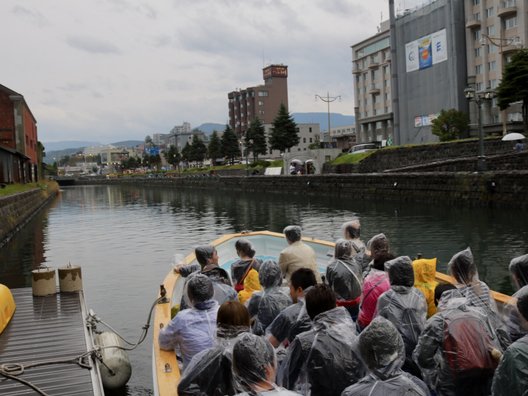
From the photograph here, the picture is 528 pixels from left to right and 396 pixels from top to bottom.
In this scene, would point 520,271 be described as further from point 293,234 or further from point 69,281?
point 69,281

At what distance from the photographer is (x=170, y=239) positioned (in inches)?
929

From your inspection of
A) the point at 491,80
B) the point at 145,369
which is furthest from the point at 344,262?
the point at 491,80

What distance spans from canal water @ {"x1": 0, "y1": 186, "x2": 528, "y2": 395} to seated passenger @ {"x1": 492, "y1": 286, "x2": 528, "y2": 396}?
5.54m

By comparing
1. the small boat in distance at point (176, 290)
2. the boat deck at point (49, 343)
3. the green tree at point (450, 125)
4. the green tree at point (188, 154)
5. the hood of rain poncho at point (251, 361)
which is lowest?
the boat deck at point (49, 343)

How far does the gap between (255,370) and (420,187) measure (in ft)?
95.3

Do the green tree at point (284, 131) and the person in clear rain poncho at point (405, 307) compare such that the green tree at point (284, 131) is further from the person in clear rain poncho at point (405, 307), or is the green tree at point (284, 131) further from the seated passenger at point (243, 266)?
the person in clear rain poncho at point (405, 307)

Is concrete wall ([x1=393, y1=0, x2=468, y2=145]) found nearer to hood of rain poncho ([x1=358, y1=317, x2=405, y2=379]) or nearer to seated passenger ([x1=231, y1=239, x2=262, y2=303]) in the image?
seated passenger ([x1=231, y1=239, x2=262, y2=303])

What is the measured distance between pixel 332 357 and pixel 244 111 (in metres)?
138

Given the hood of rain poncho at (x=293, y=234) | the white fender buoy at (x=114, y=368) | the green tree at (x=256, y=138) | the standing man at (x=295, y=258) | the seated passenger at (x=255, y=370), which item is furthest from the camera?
the green tree at (x=256, y=138)

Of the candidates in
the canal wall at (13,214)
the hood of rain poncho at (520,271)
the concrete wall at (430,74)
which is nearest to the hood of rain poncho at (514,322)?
the hood of rain poncho at (520,271)

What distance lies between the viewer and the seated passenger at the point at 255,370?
120 inches

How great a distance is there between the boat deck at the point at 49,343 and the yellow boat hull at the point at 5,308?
2.9 inches

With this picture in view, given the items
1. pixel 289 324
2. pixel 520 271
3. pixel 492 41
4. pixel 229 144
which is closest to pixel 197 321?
pixel 289 324

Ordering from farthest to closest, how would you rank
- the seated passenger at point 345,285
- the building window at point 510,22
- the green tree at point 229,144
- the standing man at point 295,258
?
the green tree at point 229,144 < the building window at point 510,22 < the standing man at point 295,258 < the seated passenger at point 345,285
